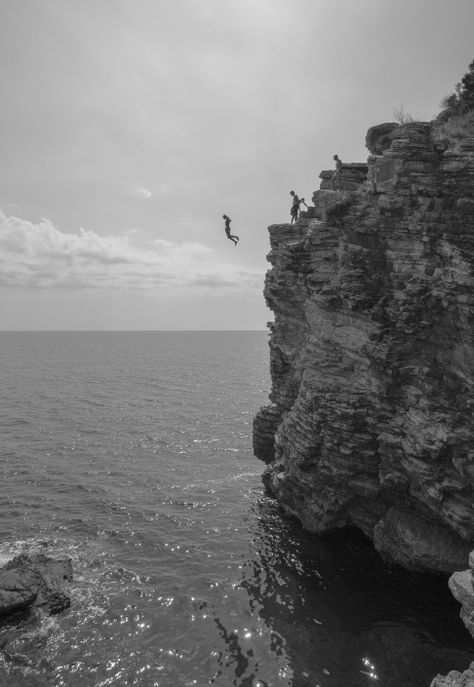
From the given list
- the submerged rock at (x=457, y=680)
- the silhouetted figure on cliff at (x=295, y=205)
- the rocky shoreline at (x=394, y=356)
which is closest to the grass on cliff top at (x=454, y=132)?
the rocky shoreline at (x=394, y=356)

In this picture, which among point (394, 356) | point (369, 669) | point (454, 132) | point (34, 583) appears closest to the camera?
point (369, 669)

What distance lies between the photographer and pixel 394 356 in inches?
985

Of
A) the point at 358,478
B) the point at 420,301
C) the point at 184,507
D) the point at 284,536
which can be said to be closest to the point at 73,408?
the point at 184,507

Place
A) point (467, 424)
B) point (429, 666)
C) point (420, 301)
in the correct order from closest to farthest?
point (429, 666), point (467, 424), point (420, 301)

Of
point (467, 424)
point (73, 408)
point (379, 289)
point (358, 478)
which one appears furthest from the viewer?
point (73, 408)

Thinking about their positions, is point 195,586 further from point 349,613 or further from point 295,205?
point 295,205

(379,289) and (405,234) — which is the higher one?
(405,234)

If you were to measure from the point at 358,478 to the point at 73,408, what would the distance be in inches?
2006

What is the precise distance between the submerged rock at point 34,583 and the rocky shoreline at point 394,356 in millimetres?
15921

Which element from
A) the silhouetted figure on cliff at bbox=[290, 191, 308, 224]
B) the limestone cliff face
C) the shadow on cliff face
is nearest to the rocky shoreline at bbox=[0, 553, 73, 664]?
the shadow on cliff face

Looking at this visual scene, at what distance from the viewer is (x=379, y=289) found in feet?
85.9

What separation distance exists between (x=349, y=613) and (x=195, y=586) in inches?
337

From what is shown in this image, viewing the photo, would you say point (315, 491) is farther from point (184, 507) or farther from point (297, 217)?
point (297, 217)

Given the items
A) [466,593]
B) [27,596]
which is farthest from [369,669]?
[27,596]
